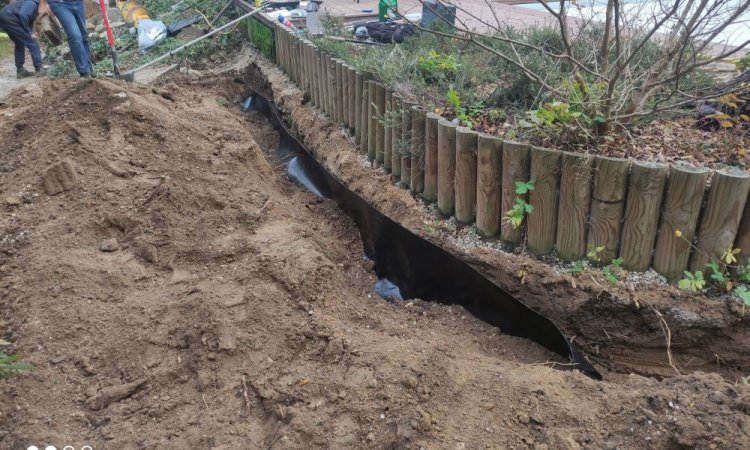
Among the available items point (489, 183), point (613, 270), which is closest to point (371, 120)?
point (489, 183)

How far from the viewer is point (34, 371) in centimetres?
284

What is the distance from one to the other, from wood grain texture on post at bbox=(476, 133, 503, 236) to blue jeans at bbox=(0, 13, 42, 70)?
902cm

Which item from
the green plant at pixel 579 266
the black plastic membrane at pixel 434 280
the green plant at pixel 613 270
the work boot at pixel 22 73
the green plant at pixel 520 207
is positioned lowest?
the work boot at pixel 22 73

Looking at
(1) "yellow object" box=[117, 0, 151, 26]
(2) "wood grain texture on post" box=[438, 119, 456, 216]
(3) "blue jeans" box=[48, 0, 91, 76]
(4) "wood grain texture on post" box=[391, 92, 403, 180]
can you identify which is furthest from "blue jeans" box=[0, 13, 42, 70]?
(2) "wood grain texture on post" box=[438, 119, 456, 216]

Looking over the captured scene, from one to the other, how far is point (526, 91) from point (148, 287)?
315 centimetres

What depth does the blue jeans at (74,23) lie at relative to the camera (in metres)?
A: 8.02

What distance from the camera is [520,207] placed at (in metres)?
3.64

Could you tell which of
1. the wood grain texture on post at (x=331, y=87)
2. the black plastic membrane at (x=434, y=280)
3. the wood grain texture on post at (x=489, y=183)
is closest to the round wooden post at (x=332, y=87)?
the wood grain texture on post at (x=331, y=87)

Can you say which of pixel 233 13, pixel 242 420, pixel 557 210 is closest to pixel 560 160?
pixel 557 210

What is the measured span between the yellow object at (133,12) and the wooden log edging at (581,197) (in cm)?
966

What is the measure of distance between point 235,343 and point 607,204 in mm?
2230

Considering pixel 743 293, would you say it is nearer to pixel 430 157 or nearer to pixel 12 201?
pixel 430 157

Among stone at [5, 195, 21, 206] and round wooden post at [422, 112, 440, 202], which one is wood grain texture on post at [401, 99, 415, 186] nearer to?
round wooden post at [422, 112, 440, 202]

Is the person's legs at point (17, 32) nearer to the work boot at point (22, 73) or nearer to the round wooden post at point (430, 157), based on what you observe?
the work boot at point (22, 73)
